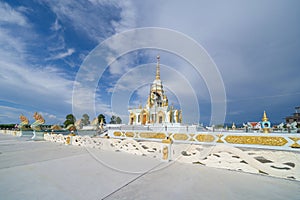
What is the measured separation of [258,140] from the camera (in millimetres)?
4609

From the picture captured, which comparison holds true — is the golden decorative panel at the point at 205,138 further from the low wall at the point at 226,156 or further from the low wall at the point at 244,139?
the low wall at the point at 226,156

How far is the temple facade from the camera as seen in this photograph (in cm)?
2533

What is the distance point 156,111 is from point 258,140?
70.9ft

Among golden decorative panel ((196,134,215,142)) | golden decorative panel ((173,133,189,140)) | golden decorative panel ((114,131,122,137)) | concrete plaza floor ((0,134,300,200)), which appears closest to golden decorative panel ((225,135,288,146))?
golden decorative panel ((196,134,215,142))

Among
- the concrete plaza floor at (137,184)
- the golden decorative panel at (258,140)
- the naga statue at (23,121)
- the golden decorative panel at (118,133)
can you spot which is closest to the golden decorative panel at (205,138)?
the golden decorative panel at (258,140)

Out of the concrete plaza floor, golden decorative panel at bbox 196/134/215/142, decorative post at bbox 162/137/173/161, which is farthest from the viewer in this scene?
golden decorative panel at bbox 196/134/215/142

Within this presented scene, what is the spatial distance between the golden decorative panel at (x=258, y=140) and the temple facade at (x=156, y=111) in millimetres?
18432

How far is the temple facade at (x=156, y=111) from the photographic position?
2533cm

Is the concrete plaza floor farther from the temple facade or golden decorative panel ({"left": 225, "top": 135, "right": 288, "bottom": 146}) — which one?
the temple facade

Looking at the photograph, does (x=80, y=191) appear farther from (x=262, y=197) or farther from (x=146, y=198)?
(x=262, y=197)

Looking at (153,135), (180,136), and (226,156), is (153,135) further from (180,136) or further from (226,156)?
(226,156)

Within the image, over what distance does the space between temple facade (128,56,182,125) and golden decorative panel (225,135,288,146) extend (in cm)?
1843

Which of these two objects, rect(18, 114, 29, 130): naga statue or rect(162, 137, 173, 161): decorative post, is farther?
rect(18, 114, 29, 130): naga statue

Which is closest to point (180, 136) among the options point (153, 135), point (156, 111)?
point (153, 135)
